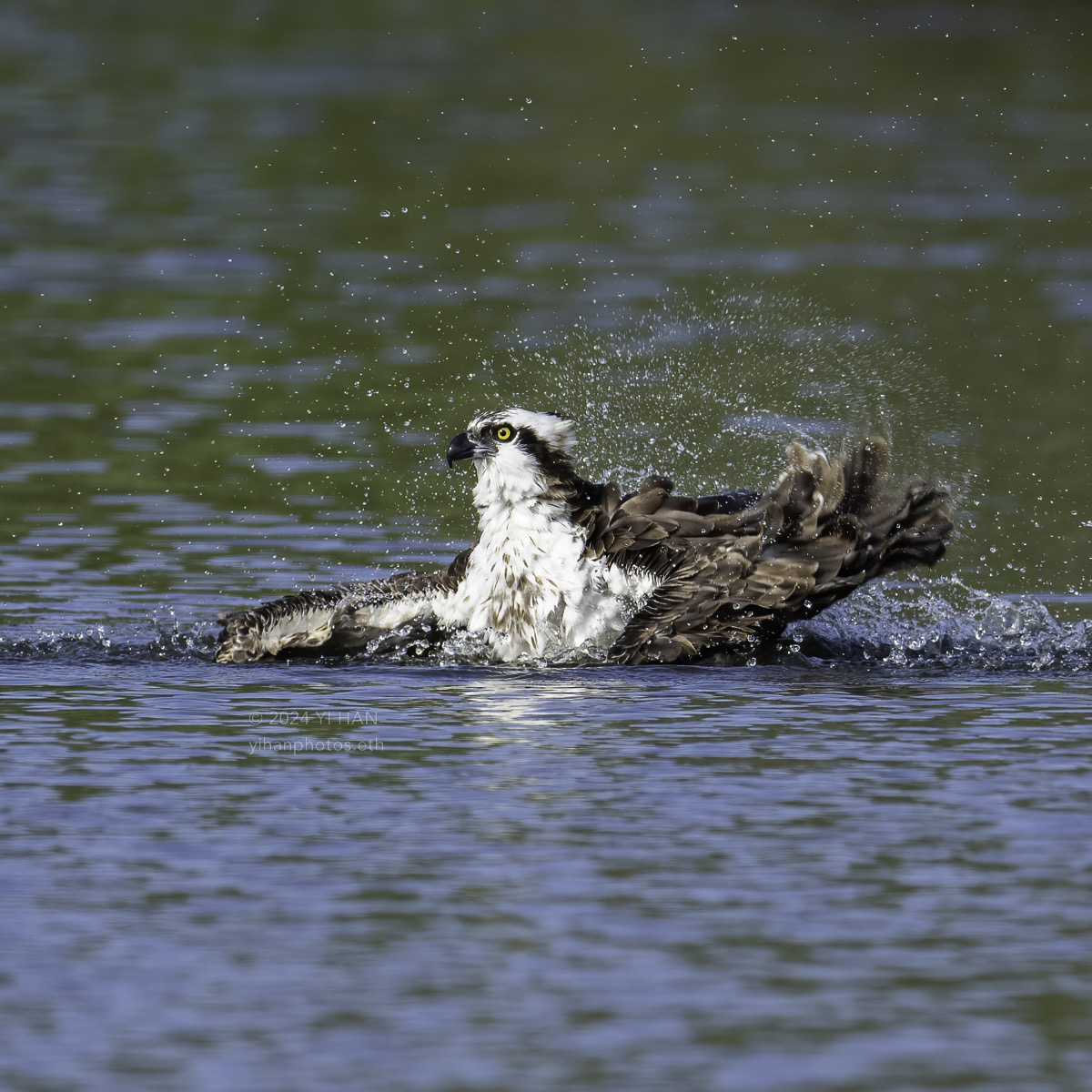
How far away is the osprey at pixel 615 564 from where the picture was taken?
1337 cm

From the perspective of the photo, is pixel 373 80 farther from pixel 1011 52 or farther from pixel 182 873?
pixel 182 873

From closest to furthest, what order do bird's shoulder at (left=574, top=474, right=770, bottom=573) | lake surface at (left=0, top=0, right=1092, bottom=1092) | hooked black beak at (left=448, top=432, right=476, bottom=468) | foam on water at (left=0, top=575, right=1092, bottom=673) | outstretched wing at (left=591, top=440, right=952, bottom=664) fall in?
lake surface at (left=0, top=0, right=1092, bottom=1092), outstretched wing at (left=591, top=440, right=952, bottom=664), bird's shoulder at (left=574, top=474, right=770, bottom=573), foam on water at (left=0, top=575, right=1092, bottom=673), hooked black beak at (left=448, top=432, right=476, bottom=468)

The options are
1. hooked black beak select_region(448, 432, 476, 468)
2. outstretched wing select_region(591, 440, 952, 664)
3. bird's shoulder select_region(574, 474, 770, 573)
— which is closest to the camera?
outstretched wing select_region(591, 440, 952, 664)

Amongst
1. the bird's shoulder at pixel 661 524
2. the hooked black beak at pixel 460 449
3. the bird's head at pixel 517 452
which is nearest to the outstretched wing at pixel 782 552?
the bird's shoulder at pixel 661 524

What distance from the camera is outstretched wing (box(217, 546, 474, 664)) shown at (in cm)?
1382

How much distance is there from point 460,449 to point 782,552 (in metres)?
1.88

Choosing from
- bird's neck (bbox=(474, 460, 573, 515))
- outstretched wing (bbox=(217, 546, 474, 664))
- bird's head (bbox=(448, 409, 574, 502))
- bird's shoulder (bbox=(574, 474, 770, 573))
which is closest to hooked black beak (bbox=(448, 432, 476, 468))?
bird's head (bbox=(448, 409, 574, 502))

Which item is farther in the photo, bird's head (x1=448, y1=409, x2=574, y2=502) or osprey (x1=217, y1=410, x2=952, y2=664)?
bird's head (x1=448, y1=409, x2=574, y2=502)

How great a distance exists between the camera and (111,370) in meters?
22.5

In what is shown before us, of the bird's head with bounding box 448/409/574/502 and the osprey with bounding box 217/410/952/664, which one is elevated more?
Answer: the bird's head with bounding box 448/409/574/502

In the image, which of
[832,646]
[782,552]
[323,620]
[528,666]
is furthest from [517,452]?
[832,646]

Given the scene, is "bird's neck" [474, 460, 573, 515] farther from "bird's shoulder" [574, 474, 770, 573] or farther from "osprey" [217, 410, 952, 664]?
"bird's shoulder" [574, 474, 770, 573]

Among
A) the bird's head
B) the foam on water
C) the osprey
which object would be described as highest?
the bird's head

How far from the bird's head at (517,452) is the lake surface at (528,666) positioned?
1.00 m
